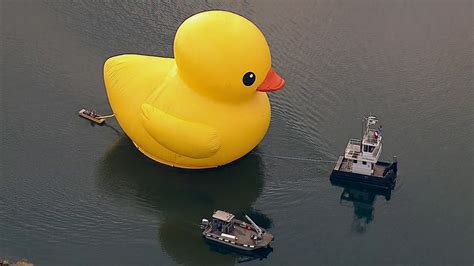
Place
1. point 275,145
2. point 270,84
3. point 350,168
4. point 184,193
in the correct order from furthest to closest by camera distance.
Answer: point 275,145 < point 350,168 < point 184,193 < point 270,84

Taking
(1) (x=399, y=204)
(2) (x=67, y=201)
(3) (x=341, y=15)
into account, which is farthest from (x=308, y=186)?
(3) (x=341, y=15)

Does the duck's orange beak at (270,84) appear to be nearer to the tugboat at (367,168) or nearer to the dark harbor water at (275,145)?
the dark harbor water at (275,145)

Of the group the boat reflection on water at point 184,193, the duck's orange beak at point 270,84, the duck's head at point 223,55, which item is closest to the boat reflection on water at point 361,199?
the boat reflection on water at point 184,193

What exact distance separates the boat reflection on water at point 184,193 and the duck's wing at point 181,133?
1808 millimetres

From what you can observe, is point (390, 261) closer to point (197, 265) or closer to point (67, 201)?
point (197, 265)

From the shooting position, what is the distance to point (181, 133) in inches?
1077

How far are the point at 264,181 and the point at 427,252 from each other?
7.29m

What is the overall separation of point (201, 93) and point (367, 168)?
A: 25.2 ft

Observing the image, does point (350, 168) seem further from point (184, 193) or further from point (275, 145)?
point (184, 193)

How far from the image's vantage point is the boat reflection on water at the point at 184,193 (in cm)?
2644

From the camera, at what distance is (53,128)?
1282 inches

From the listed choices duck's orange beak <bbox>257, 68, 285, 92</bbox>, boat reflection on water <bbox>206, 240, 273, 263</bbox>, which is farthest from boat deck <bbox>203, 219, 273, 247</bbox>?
duck's orange beak <bbox>257, 68, 285, 92</bbox>

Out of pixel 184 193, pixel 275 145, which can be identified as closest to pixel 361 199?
pixel 275 145

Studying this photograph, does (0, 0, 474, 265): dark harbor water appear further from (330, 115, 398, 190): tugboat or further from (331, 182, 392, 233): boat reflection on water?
(330, 115, 398, 190): tugboat
